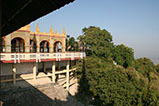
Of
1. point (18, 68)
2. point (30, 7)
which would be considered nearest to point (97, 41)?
point (18, 68)

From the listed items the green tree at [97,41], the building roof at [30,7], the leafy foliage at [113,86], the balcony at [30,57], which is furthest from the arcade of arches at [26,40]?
the building roof at [30,7]

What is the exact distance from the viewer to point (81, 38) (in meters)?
33.7

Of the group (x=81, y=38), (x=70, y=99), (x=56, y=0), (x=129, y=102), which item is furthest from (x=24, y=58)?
(x=81, y=38)

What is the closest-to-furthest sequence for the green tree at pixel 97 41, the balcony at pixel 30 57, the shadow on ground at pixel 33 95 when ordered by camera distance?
the shadow on ground at pixel 33 95 < the balcony at pixel 30 57 < the green tree at pixel 97 41

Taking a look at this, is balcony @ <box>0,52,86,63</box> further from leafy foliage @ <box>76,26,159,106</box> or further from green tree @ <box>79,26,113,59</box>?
green tree @ <box>79,26,113,59</box>

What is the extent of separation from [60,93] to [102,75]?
767cm

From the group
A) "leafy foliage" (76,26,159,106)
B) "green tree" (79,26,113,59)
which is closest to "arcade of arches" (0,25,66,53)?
"green tree" (79,26,113,59)

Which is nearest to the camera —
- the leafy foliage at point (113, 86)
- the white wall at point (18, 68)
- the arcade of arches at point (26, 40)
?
the white wall at point (18, 68)

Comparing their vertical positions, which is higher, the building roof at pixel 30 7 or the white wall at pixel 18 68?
the building roof at pixel 30 7

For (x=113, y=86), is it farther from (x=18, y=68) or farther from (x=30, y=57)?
(x=18, y=68)

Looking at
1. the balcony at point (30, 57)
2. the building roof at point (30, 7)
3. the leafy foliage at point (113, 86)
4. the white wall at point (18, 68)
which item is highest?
the building roof at point (30, 7)

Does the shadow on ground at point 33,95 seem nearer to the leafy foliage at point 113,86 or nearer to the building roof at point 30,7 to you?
the leafy foliage at point 113,86

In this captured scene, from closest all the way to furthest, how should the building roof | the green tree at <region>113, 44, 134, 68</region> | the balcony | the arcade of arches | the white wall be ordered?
the building roof → the balcony → the white wall → the arcade of arches → the green tree at <region>113, 44, 134, 68</region>

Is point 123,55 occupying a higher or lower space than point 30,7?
lower
